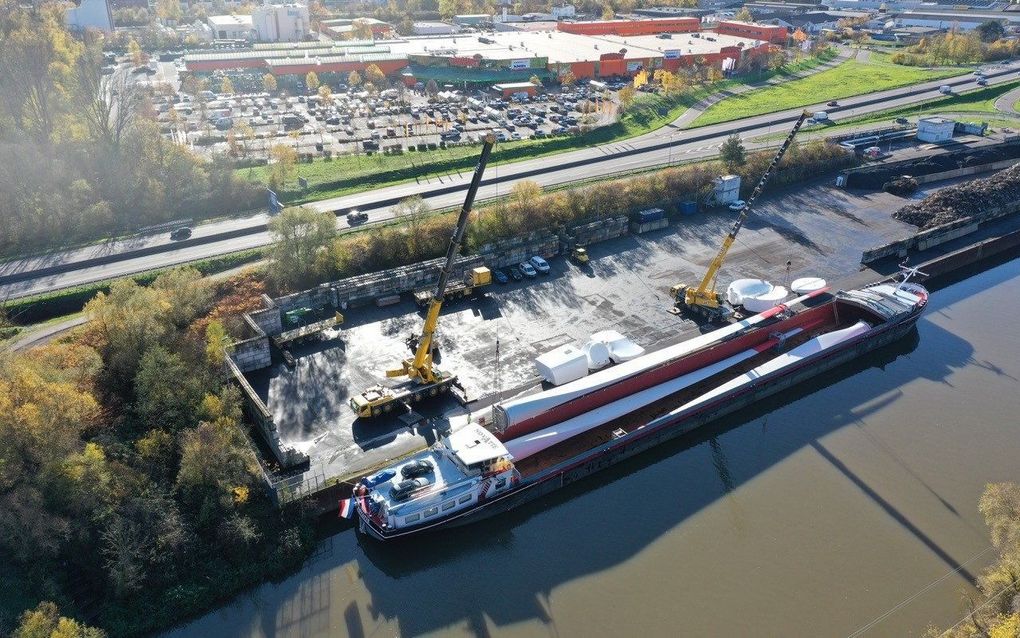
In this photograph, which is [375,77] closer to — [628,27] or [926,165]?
[628,27]

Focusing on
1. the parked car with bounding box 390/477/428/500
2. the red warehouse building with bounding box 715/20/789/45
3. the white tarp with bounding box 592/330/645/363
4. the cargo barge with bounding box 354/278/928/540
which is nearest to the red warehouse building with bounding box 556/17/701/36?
the red warehouse building with bounding box 715/20/789/45

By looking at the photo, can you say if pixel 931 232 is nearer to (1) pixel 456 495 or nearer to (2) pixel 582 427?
(2) pixel 582 427

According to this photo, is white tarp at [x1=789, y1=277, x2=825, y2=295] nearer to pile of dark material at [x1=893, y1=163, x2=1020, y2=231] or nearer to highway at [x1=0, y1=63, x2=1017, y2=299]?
pile of dark material at [x1=893, y1=163, x2=1020, y2=231]

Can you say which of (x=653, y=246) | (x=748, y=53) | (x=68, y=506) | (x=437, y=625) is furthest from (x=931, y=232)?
(x=748, y=53)

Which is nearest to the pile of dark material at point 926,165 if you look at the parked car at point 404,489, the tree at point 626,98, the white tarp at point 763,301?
the white tarp at point 763,301

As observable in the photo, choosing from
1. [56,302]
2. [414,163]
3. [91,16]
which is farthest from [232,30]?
[56,302]
